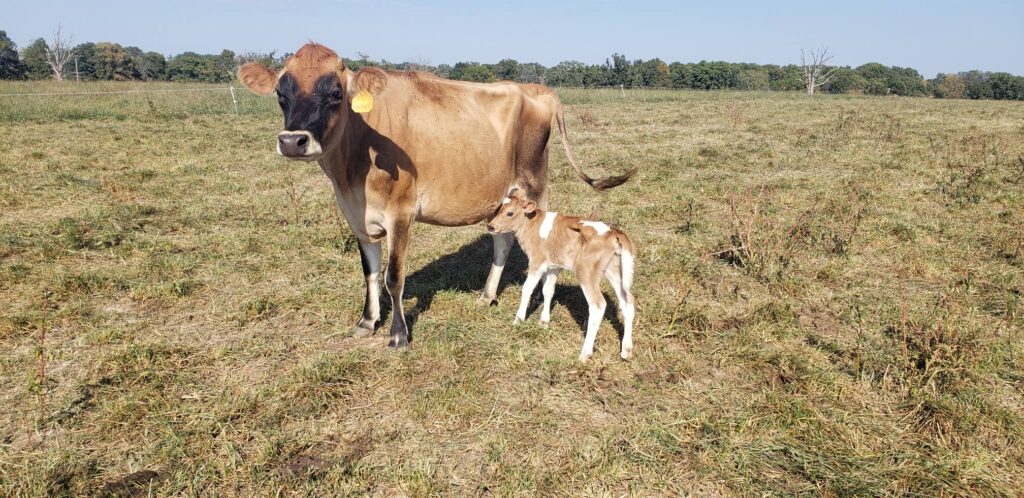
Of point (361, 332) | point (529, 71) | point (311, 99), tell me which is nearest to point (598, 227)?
point (361, 332)

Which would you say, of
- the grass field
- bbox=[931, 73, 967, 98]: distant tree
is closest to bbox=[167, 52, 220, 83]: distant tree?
the grass field

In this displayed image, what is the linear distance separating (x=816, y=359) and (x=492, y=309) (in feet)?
9.23

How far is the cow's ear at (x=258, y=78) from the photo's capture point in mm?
4199

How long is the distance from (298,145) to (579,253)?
230 cm

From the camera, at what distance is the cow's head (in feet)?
11.6

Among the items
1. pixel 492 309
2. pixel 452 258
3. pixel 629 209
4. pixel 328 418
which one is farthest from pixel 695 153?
pixel 328 418

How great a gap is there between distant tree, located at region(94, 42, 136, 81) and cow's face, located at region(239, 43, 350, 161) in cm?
10211

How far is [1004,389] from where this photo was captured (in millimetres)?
4043

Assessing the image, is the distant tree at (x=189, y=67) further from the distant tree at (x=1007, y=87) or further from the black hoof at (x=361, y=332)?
the distant tree at (x=1007, y=87)

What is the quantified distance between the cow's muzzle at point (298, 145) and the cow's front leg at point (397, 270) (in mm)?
1083

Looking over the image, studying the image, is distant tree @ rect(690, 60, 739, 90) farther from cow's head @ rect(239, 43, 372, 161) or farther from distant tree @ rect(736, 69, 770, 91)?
cow's head @ rect(239, 43, 372, 161)

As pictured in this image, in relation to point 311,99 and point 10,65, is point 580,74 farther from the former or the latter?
point 311,99

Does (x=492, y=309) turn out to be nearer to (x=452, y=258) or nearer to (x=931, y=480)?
(x=452, y=258)

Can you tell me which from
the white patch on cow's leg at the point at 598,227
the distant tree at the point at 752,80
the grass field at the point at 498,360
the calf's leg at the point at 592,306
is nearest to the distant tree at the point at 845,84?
the distant tree at the point at 752,80
